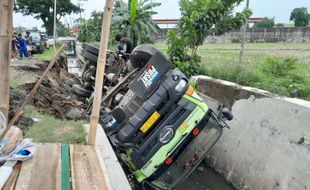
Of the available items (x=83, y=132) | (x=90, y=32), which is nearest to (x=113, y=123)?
(x=83, y=132)

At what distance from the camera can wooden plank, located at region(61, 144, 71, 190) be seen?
2.51m

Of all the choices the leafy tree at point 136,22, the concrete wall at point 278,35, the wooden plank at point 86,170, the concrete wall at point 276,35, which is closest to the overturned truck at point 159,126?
the wooden plank at point 86,170

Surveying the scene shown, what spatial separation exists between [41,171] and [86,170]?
0.37m

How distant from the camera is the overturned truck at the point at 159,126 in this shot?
426 cm

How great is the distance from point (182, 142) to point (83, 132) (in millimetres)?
1328

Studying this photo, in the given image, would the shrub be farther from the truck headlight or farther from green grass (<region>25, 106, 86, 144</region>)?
green grass (<region>25, 106, 86, 144</region>)

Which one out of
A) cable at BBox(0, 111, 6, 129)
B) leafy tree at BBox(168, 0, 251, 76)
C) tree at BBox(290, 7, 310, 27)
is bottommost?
cable at BBox(0, 111, 6, 129)

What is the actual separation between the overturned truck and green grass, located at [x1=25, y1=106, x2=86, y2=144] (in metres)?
0.48

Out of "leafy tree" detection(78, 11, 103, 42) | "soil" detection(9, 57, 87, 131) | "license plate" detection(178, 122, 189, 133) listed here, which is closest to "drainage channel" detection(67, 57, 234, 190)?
"license plate" detection(178, 122, 189, 133)

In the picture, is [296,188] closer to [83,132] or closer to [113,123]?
[113,123]

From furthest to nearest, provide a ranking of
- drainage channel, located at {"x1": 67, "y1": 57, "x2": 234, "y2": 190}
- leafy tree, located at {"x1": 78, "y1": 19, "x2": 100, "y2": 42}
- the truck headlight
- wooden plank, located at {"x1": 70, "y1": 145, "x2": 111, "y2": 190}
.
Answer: leafy tree, located at {"x1": 78, "y1": 19, "x2": 100, "y2": 42} < drainage channel, located at {"x1": 67, "y1": 57, "x2": 234, "y2": 190} < the truck headlight < wooden plank, located at {"x1": 70, "y1": 145, "x2": 111, "y2": 190}

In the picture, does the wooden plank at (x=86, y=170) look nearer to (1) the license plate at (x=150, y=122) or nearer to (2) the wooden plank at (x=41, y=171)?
(2) the wooden plank at (x=41, y=171)

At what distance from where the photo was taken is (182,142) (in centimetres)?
432

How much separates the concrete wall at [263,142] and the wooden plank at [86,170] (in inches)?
117
